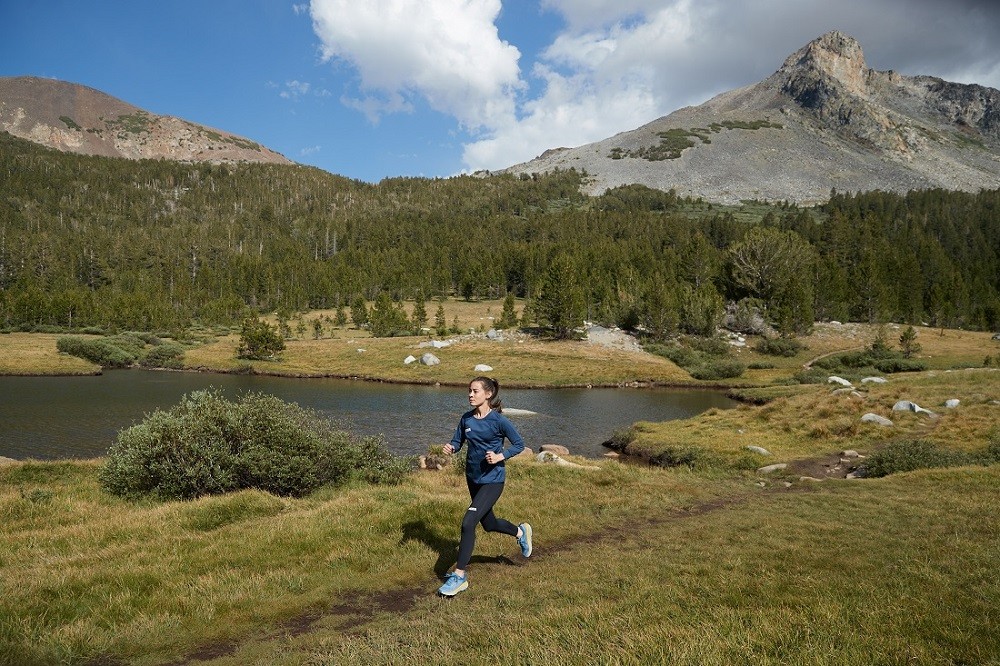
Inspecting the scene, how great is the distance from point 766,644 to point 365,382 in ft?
250

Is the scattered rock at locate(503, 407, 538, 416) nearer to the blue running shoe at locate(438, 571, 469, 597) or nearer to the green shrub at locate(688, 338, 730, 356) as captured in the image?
the blue running shoe at locate(438, 571, 469, 597)

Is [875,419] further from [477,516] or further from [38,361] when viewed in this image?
[38,361]

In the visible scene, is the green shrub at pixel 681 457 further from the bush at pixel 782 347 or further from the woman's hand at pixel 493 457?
the bush at pixel 782 347

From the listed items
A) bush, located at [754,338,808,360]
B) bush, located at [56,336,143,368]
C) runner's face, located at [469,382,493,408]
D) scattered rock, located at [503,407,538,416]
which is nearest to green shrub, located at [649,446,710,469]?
scattered rock, located at [503,407,538,416]

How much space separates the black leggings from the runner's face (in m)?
1.42

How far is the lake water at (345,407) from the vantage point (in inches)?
1578

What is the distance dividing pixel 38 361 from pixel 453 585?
9723 centimetres

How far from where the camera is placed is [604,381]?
266ft

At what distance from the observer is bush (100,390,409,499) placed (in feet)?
54.3

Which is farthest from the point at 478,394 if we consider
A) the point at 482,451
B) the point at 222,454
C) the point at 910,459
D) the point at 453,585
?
the point at 910,459

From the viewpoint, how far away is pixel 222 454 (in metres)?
17.1

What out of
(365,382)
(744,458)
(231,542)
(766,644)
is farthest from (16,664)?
(365,382)

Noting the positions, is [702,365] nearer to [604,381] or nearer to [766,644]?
[604,381]

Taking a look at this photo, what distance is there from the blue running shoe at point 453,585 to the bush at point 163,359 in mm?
93096
